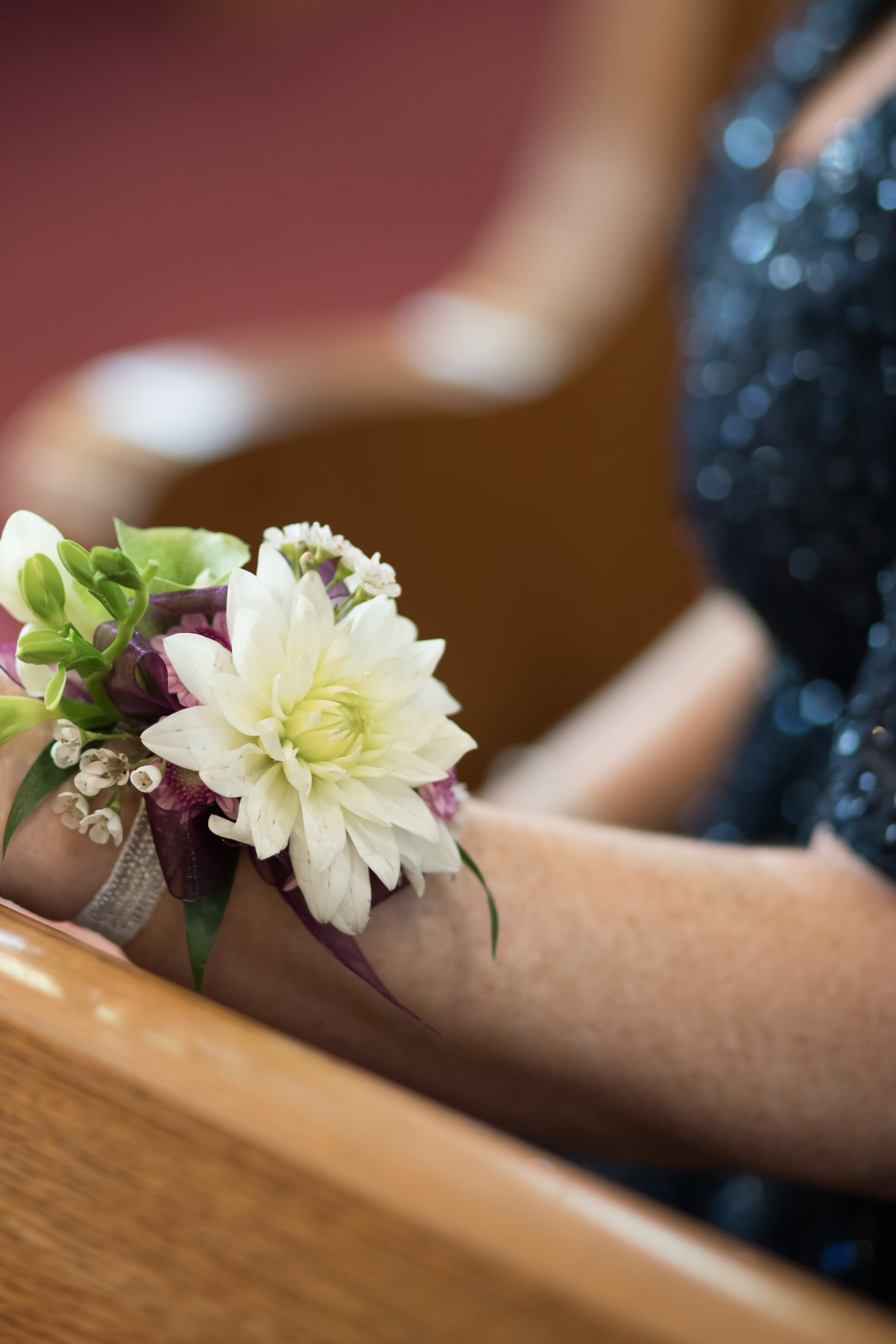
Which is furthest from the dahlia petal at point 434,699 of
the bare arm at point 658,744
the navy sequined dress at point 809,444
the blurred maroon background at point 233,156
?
the blurred maroon background at point 233,156

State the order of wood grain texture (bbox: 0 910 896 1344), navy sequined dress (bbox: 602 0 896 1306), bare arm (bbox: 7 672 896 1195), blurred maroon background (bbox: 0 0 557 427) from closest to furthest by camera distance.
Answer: wood grain texture (bbox: 0 910 896 1344) → bare arm (bbox: 7 672 896 1195) → navy sequined dress (bbox: 602 0 896 1306) → blurred maroon background (bbox: 0 0 557 427)

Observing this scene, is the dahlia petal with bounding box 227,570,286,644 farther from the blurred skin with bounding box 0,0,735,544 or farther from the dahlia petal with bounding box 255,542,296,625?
the blurred skin with bounding box 0,0,735,544

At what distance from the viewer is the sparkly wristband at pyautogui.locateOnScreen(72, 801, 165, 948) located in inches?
12.3

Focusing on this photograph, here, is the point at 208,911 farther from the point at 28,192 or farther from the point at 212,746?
the point at 28,192

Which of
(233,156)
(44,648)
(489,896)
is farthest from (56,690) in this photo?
(233,156)

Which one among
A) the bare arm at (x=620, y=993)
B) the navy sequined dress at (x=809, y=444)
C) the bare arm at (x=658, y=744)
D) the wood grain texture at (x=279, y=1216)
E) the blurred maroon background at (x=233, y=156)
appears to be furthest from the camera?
the blurred maroon background at (x=233, y=156)

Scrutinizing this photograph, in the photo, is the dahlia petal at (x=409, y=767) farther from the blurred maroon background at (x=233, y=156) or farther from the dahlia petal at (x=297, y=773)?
the blurred maroon background at (x=233, y=156)

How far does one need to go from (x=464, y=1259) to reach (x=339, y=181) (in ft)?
8.12

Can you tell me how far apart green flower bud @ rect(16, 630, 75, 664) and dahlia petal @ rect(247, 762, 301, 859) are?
0.20 ft

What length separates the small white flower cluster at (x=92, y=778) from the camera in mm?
286

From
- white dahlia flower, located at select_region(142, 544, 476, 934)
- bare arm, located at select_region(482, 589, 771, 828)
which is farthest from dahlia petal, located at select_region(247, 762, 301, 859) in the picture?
bare arm, located at select_region(482, 589, 771, 828)

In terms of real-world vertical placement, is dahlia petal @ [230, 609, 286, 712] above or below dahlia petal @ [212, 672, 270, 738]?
above

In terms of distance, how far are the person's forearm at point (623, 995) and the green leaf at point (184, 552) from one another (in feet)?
0.30

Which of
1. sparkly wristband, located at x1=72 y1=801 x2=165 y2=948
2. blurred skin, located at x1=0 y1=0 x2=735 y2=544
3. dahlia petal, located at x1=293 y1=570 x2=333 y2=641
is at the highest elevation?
blurred skin, located at x1=0 y1=0 x2=735 y2=544
